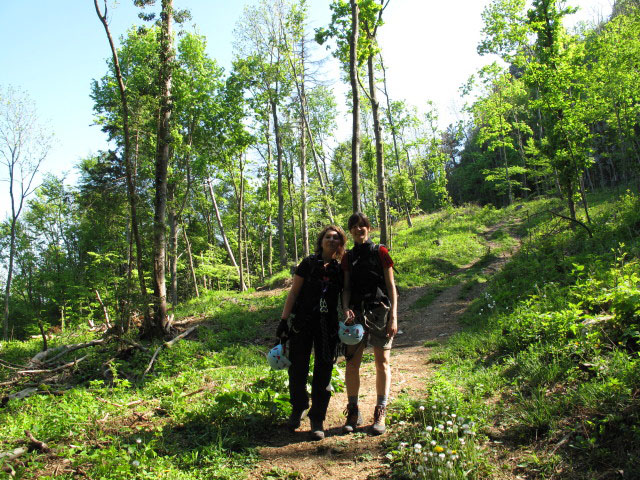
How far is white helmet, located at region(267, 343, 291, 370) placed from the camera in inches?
149

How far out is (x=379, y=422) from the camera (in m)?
3.69

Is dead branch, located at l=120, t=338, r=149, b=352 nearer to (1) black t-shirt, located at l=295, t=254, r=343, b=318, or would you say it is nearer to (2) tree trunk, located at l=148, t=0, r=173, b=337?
(2) tree trunk, located at l=148, t=0, r=173, b=337

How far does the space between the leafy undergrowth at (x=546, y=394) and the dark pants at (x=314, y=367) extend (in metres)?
0.81

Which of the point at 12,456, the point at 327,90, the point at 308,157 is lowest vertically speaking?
the point at 12,456

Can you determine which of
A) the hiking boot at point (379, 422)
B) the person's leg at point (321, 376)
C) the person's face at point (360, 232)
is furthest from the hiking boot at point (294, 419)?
the person's face at point (360, 232)

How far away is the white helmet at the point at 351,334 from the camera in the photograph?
11.8ft

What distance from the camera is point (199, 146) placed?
63.8 feet

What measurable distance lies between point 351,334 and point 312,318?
0.52 metres

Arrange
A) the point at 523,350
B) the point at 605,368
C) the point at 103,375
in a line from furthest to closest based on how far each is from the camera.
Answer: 1. the point at 103,375
2. the point at 523,350
3. the point at 605,368

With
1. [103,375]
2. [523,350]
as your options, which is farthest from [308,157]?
[523,350]

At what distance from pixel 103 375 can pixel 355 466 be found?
6013 millimetres

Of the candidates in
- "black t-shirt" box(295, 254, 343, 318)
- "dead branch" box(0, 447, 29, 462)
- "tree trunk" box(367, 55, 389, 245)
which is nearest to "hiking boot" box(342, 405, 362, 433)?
"black t-shirt" box(295, 254, 343, 318)

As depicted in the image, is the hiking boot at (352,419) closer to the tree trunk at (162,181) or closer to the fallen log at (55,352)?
the tree trunk at (162,181)

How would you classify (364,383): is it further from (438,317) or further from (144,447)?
(438,317)
